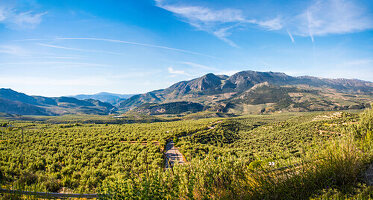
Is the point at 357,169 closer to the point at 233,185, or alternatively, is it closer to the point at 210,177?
the point at 233,185

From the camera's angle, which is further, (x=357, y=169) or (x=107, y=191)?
(x=107, y=191)

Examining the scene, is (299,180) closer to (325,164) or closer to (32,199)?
(325,164)

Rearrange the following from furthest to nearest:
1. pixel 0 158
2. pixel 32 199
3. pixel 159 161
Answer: pixel 159 161, pixel 0 158, pixel 32 199

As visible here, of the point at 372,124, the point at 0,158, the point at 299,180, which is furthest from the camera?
the point at 0,158

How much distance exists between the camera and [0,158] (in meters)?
15.2

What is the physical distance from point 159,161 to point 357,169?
53.4 feet

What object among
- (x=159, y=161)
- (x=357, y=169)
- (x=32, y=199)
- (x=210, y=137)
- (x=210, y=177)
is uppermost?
(x=357, y=169)

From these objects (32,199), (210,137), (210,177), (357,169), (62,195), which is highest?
(357,169)

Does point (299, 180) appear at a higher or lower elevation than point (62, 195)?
higher

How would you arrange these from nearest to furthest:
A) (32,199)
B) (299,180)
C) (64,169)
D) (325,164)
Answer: (299,180) < (325,164) < (32,199) < (64,169)

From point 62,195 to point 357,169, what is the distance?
7.91 meters

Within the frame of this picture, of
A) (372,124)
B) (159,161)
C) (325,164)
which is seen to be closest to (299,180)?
(325,164)

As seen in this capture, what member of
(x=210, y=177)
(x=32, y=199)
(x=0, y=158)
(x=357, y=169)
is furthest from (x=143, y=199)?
(x=0, y=158)

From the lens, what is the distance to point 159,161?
56.4 feet
